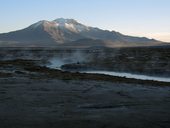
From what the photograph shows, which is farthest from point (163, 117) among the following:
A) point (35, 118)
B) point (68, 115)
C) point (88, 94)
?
point (88, 94)

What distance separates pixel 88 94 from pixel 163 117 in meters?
5.94

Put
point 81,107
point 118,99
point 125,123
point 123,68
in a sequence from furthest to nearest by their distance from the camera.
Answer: point 123,68
point 118,99
point 81,107
point 125,123

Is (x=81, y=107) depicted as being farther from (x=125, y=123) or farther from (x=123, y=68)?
(x=123, y=68)

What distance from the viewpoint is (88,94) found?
17.9 meters

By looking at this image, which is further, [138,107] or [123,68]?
[123,68]

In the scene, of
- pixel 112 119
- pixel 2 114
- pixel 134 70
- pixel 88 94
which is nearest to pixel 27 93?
pixel 88 94

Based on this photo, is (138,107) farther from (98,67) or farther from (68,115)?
(98,67)

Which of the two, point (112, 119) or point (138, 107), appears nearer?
point (112, 119)

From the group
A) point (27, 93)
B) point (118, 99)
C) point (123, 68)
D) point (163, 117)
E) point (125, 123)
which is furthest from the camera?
point (123, 68)

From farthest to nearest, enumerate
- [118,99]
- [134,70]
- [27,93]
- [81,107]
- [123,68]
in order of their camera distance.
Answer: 1. [123,68]
2. [134,70]
3. [27,93]
4. [118,99]
5. [81,107]

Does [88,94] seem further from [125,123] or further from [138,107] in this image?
[125,123]

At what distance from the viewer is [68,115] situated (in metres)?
12.4

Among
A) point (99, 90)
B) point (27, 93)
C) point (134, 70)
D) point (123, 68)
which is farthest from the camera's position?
point (123, 68)

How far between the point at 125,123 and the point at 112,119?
24.4 inches
